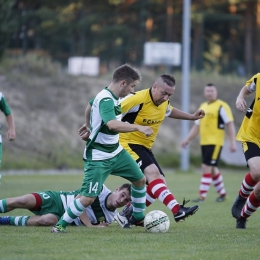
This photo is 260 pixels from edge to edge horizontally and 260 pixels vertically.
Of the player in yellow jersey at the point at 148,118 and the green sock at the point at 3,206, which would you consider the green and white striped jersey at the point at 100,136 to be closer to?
the player in yellow jersey at the point at 148,118

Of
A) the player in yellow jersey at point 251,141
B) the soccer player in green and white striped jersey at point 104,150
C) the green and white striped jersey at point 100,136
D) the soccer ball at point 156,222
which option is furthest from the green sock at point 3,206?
the player in yellow jersey at point 251,141

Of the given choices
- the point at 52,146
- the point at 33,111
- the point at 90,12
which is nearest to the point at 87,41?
the point at 90,12

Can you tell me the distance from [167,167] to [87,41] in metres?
9.04

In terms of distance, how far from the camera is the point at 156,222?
27.1 ft

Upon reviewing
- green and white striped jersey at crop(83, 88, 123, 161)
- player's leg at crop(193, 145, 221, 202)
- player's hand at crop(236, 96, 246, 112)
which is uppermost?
player's hand at crop(236, 96, 246, 112)

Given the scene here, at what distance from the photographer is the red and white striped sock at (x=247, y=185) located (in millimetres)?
8867

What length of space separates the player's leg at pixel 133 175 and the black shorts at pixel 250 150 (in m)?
1.34

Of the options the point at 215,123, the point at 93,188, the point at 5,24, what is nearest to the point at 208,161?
the point at 215,123

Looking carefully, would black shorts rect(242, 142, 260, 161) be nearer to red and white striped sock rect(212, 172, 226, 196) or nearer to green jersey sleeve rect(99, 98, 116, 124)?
green jersey sleeve rect(99, 98, 116, 124)

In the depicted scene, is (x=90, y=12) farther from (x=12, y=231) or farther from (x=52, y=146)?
(x=12, y=231)

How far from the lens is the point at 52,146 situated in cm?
2600

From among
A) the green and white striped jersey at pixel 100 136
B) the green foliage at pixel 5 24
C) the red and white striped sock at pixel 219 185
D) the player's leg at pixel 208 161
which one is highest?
the green foliage at pixel 5 24

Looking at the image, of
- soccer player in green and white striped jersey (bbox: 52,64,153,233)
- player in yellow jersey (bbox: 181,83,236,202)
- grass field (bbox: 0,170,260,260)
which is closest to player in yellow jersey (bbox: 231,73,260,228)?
grass field (bbox: 0,170,260,260)

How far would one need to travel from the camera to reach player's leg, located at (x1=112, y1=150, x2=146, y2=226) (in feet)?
26.4
